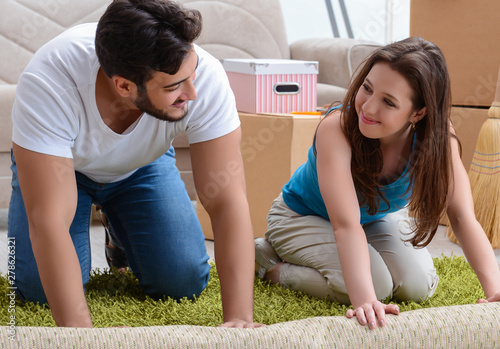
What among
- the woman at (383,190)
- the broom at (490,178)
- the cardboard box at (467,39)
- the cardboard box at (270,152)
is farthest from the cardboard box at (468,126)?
the woman at (383,190)

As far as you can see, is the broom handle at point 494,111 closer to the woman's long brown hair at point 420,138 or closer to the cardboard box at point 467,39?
the cardboard box at point 467,39

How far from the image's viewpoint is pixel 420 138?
4.15 ft

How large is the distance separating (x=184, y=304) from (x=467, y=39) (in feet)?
4.33

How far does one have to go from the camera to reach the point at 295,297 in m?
1.42

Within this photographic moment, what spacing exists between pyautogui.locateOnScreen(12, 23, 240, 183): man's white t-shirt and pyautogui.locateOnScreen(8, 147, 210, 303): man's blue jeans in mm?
129

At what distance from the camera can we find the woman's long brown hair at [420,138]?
118 cm

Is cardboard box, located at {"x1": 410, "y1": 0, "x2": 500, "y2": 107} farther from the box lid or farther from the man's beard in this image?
the man's beard

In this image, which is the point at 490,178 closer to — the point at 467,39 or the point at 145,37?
the point at 467,39

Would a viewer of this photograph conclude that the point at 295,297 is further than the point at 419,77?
Yes

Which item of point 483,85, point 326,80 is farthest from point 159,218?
point 326,80

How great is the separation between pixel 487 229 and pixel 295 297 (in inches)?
31.5

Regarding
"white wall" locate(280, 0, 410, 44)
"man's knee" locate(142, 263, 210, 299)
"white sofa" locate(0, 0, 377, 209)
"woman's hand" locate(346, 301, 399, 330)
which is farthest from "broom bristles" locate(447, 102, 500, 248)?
"white wall" locate(280, 0, 410, 44)

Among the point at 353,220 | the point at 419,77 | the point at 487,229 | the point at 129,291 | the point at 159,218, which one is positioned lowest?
the point at 487,229

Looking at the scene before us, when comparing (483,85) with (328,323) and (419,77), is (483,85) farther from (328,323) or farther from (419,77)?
(328,323)
